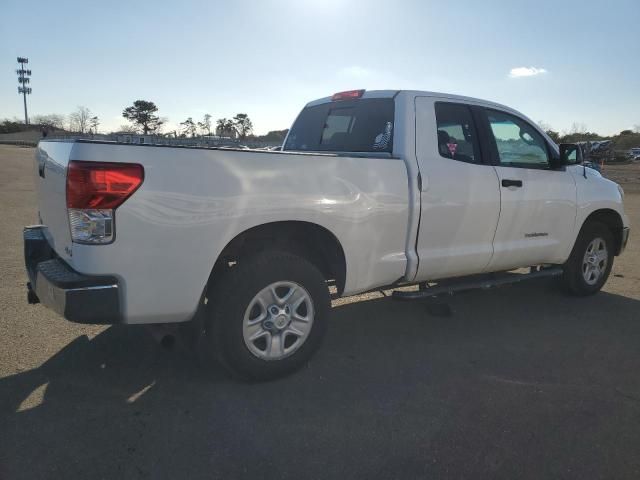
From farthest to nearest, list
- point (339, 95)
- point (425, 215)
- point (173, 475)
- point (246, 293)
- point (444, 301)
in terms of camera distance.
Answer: point (444, 301)
point (339, 95)
point (425, 215)
point (246, 293)
point (173, 475)

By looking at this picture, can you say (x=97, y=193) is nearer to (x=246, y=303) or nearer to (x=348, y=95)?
(x=246, y=303)

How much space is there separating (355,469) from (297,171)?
1734 millimetres

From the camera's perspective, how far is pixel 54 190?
2941 millimetres

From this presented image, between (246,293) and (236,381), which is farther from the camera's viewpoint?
(236,381)

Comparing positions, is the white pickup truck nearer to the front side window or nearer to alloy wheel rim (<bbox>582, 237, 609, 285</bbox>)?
the front side window

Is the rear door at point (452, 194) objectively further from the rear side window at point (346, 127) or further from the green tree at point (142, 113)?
the green tree at point (142, 113)

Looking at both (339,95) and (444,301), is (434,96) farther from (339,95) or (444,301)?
(444,301)

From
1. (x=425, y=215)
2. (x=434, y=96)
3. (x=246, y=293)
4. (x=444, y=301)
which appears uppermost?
(x=434, y=96)

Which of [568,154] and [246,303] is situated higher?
[568,154]

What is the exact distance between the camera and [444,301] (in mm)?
5301

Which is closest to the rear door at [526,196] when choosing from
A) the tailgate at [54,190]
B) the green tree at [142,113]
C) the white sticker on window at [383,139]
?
the white sticker on window at [383,139]

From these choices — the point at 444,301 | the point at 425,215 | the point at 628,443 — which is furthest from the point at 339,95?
the point at 628,443

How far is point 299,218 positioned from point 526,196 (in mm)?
2418

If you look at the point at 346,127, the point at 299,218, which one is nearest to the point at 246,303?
the point at 299,218
